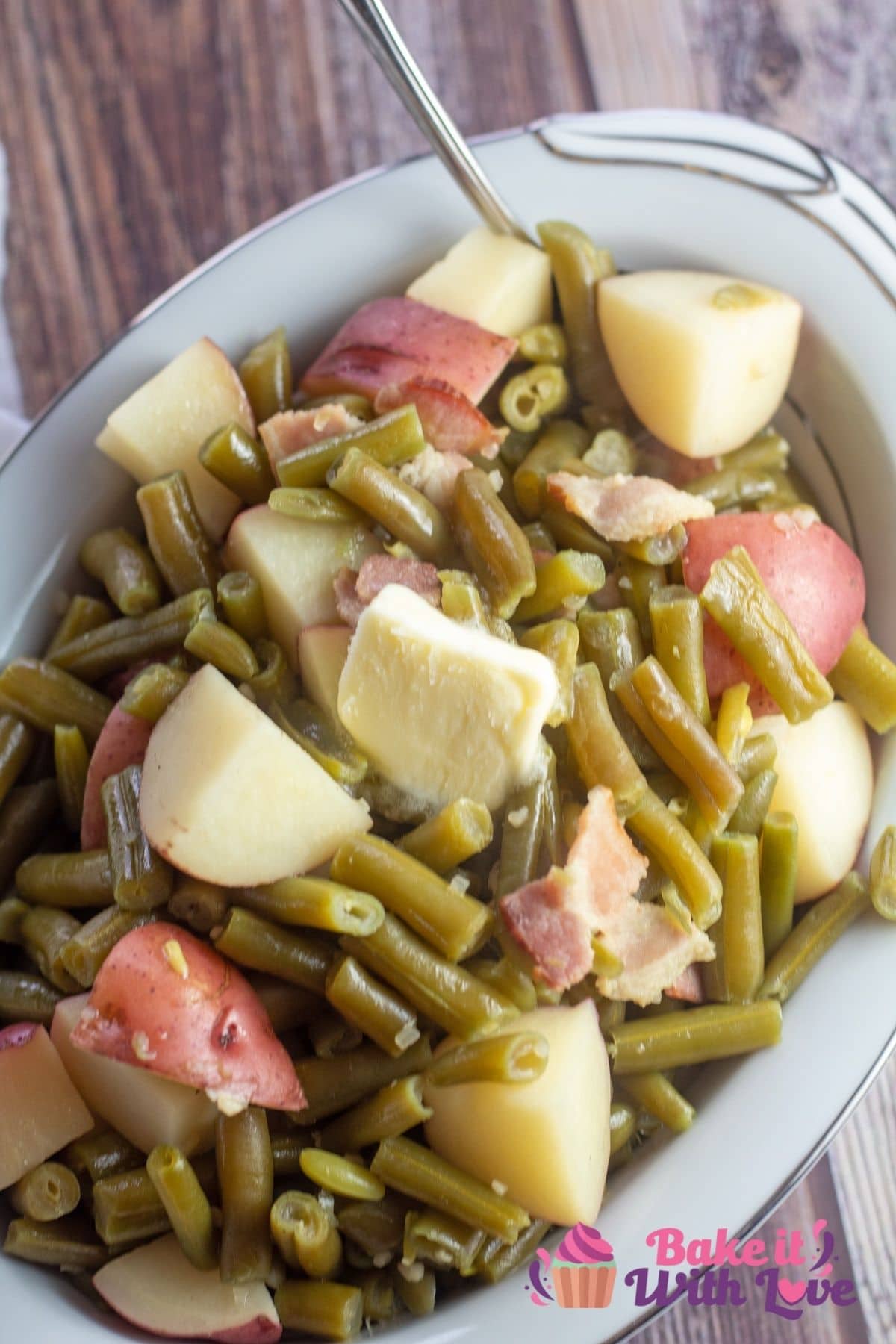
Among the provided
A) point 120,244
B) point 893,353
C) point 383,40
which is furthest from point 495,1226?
point 120,244

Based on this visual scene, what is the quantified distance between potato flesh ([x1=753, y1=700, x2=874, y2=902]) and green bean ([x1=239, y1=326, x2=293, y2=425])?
1060 millimetres

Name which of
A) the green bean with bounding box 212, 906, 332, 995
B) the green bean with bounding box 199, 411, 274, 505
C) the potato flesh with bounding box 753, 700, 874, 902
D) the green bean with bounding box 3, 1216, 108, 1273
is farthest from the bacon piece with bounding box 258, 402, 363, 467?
the green bean with bounding box 3, 1216, 108, 1273

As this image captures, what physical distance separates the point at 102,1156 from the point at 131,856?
0.48 metres

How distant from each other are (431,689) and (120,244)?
1.71m

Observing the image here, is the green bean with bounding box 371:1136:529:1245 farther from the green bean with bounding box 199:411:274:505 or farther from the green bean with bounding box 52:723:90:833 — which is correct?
the green bean with bounding box 199:411:274:505

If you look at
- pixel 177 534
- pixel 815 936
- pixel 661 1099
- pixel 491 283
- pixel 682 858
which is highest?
pixel 491 283

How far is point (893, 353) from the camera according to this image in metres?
2.19

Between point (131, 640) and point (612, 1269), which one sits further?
point (131, 640)

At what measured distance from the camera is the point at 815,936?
A: 193 centimetres

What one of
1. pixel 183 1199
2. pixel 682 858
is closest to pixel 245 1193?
pixel 183 1199

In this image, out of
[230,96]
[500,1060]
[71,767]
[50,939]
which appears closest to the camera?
[500,1060]

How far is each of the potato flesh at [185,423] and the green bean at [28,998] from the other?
0.84m

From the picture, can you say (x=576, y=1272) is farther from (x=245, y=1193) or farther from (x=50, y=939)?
(x=50, y=939)

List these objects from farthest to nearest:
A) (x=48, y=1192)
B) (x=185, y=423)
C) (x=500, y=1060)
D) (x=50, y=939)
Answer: (x=185, y=423)
(x=50, y=939)
(x=48, y=1192)
(x=500, y=1060)
